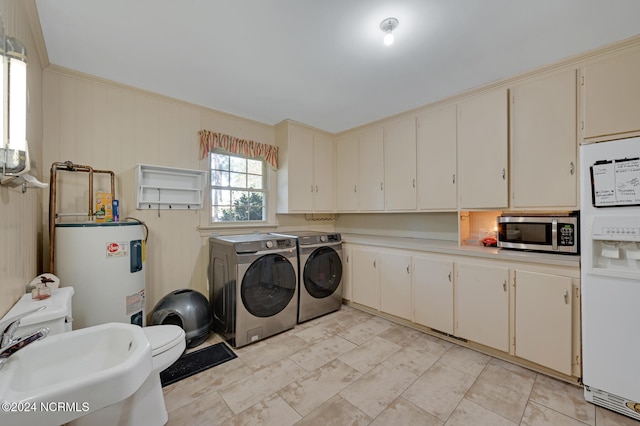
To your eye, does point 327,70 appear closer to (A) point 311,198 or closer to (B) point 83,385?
(A) point 311,198

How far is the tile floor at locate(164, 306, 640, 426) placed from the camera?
62.5 inches

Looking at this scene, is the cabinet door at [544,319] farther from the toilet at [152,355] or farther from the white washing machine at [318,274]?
the toilet at [152,355]

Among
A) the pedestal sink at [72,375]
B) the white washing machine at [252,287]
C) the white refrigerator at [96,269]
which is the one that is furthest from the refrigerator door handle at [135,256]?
the pedestal sink at [72,375]

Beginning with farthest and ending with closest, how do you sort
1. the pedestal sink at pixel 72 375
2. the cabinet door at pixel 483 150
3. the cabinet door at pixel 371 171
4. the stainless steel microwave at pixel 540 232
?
the cabinet door at pixel 371 171 → the cabinet door at pixel 483 150 → the stainless steel microwave at pixel 540 232 → the pedestal sink at pixel 72 375

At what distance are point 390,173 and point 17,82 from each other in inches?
123

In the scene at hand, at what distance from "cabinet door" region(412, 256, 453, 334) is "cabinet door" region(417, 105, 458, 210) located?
25.4 inches

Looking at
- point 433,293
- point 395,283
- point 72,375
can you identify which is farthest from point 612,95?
point 72,375

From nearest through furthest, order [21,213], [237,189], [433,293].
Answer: [21,213], [433,293], [237,189]

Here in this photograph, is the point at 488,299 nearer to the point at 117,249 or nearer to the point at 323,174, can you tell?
the point at 323,174

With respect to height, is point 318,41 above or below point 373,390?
above

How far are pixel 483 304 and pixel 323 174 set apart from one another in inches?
99.0

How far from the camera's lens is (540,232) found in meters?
2.15

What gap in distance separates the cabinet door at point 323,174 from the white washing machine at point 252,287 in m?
1.11

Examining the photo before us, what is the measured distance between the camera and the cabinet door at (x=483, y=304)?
7.04 feet
